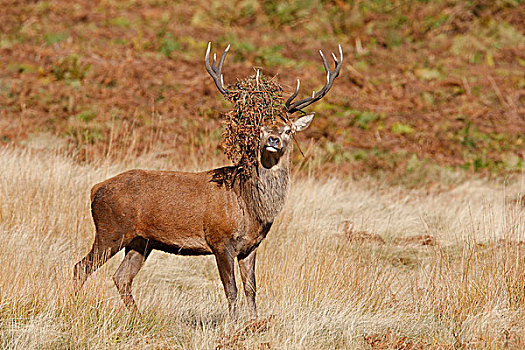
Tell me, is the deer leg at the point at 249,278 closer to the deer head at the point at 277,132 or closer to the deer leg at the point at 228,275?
the deer leg at the point at 228,275

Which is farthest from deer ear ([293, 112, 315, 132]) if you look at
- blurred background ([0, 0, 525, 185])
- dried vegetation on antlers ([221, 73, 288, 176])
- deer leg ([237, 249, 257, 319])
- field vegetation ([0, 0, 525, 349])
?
blurred background ([0, 0, 525, 185])

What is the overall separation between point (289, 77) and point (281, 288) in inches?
448

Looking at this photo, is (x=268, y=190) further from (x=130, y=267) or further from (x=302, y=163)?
(x=302, y=163)

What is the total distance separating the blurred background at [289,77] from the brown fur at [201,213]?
4.04 m

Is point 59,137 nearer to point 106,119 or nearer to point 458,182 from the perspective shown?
point 106,119

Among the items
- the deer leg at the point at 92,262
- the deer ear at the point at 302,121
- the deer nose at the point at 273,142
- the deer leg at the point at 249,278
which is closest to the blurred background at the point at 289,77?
the deer leg at the point at 92,262

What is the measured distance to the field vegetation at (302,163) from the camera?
221 inches

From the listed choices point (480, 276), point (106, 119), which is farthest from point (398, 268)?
point (106, 119)

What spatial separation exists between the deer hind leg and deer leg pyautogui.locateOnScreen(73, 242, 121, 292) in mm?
270

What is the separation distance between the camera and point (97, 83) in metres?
16.0

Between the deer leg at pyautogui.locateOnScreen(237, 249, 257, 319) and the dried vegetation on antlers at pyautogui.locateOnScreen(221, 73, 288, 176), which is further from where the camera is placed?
the deer leg at pyautogui.locateOnScreen(237, 249, 257, 319)

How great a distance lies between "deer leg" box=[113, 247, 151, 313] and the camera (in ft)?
20.4

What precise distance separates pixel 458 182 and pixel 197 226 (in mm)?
8130

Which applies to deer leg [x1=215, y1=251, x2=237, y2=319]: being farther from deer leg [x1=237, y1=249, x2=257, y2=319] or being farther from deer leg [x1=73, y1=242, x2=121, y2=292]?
deer leg [x1=73, y1=242, x2=121, y2=292]
